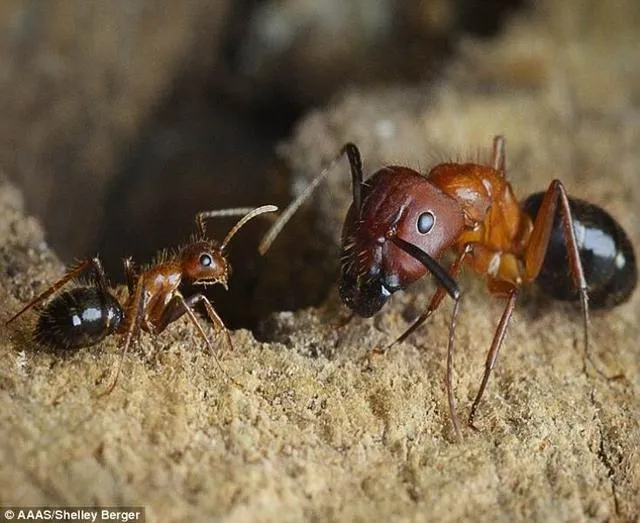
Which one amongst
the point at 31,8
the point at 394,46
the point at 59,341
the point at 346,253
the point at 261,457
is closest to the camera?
the point at 261,457

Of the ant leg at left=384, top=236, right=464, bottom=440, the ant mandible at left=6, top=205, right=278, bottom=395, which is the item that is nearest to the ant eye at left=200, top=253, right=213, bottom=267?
the ant mandible at left=6, top=205, right=278, bottom=395

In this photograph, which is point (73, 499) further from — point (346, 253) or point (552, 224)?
point (552, 224)

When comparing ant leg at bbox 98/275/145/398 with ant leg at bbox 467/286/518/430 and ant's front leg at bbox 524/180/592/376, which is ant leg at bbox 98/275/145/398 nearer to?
ant leg at bbox 467/286/518/430

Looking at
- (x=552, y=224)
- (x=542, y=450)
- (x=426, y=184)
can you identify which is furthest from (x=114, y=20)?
(x=542, y=450)

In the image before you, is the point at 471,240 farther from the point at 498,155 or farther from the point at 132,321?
the point at 132,321

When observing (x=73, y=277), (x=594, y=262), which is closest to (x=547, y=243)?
(x=594, y=262)
